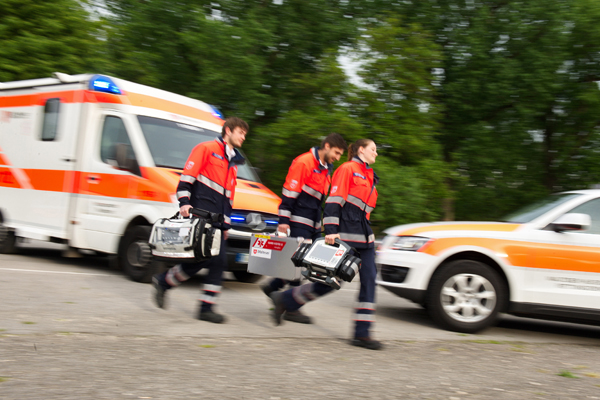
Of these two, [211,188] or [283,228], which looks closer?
[211,188]

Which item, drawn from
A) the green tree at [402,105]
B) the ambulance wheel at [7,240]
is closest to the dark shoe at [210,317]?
the ambulance wheel at [7,240]

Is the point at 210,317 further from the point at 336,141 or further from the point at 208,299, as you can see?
the point at 336,141

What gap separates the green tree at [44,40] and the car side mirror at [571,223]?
12.7 metres

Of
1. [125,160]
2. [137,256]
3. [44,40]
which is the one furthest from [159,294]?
[44,40]

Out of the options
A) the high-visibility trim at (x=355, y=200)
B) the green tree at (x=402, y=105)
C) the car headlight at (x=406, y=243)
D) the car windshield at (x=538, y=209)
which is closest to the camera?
the high-visibility trim at (x=355, y=200)

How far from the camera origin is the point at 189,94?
15938mm

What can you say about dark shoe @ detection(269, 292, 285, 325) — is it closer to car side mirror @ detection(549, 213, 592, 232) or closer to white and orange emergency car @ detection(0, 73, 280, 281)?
white and orange emergency car @ detection(0, 73, 280, 281)

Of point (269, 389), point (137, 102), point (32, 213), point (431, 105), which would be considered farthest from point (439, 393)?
point (431, 105)

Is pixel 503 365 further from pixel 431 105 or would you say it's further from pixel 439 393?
pixel 431 105

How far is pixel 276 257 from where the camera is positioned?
6.07m

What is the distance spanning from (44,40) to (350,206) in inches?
495

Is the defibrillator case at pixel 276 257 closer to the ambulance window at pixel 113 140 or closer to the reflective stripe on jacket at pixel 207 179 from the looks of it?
the reflective stripe on jacket at pixel 207 179

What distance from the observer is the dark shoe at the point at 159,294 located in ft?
19.6

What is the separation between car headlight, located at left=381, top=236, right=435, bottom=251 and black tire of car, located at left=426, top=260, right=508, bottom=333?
0.32 m
